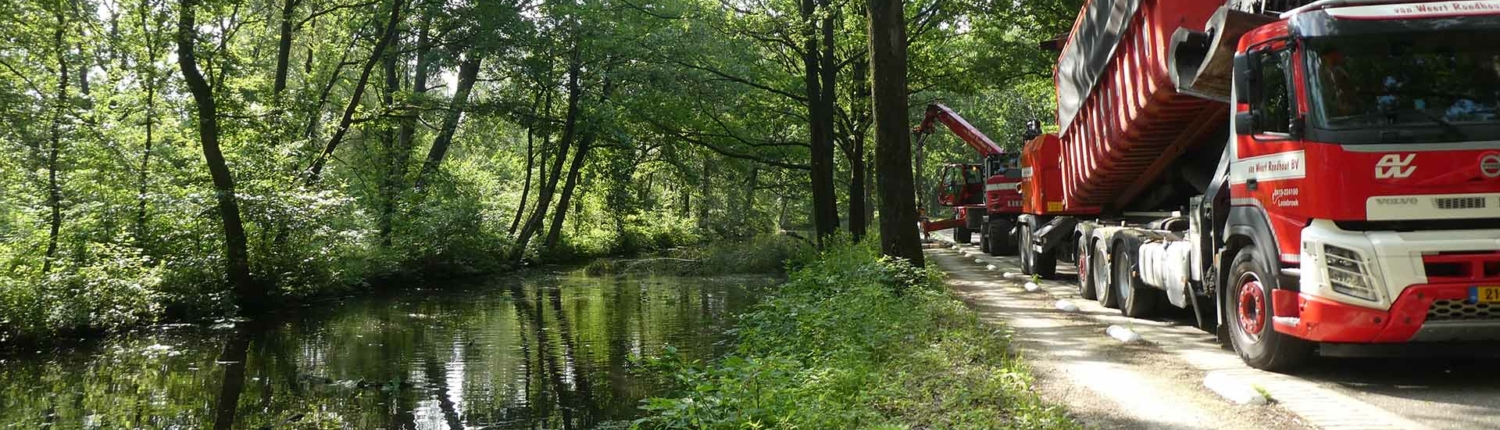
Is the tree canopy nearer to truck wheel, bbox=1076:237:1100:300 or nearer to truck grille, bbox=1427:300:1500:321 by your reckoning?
truck wheel, bbox=1076:237:1100:300

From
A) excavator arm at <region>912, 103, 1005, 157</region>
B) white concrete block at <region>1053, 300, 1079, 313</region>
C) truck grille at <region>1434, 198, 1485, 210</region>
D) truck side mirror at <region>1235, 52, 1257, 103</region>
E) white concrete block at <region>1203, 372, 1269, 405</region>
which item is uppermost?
excavator arm at <region>912, 103, 1005, 157</region>

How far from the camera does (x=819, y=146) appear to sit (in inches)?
918

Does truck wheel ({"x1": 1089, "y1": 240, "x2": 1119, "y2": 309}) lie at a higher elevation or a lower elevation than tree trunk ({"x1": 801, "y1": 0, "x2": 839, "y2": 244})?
lower

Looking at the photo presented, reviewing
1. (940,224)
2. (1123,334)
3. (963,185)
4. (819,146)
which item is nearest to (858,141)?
(963,185)

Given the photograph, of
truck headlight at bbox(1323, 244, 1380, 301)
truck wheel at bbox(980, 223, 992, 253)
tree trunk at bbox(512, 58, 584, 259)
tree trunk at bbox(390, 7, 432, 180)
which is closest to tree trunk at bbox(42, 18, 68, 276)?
tree trunk at bbox(390, 7, 432, 180)

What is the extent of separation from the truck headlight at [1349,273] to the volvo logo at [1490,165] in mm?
958

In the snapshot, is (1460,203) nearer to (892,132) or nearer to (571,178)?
(892,132)

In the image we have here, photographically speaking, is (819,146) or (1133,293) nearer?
(1133,293)

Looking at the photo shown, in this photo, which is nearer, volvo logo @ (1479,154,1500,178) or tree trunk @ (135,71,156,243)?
volvo logo @ (1479,154,1500,178)

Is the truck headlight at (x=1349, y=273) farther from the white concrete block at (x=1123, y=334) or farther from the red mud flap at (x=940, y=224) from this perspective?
the red mud flap at (x=940, y=224)

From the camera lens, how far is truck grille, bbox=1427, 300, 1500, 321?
20.5ft

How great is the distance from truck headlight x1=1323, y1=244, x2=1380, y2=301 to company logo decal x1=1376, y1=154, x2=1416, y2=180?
1.74ft

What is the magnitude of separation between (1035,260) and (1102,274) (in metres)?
4.23

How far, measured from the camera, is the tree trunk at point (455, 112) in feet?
84.4
